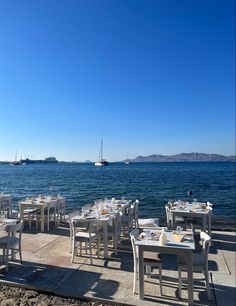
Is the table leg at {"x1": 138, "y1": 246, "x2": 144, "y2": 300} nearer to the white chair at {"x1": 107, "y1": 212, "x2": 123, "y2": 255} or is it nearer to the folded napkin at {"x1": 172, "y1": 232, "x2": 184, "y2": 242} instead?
the folded napkin at {"x1": 172, "y1": 232, "x2": 184, "y2": 242}

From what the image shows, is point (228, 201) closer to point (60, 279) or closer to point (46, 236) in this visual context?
point (46, 236)

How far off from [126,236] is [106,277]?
3.02 metres

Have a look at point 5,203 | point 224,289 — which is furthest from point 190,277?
point 5,203

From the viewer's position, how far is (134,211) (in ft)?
28.1

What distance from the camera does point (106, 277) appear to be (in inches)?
207

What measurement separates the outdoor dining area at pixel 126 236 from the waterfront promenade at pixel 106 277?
4.5 inches

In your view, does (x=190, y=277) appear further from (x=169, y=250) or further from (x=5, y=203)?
(x=5, y=203)

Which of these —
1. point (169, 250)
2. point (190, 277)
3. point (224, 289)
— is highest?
point (169, 250)

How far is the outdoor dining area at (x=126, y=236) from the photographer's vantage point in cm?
462

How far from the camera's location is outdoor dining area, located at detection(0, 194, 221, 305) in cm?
462

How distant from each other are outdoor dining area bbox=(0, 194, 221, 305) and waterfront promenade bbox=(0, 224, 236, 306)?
0.37 ft

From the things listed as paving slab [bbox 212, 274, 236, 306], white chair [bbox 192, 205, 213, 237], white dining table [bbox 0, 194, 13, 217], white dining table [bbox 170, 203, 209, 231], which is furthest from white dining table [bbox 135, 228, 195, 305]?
white dining table [bbox 0, 194, 13, 217]

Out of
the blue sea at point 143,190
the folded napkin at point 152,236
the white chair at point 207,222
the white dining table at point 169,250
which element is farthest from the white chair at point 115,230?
the blue sea at point 143,190

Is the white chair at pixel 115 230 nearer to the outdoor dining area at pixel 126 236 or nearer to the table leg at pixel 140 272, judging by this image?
the outdoor dining area at pixel 126 236
